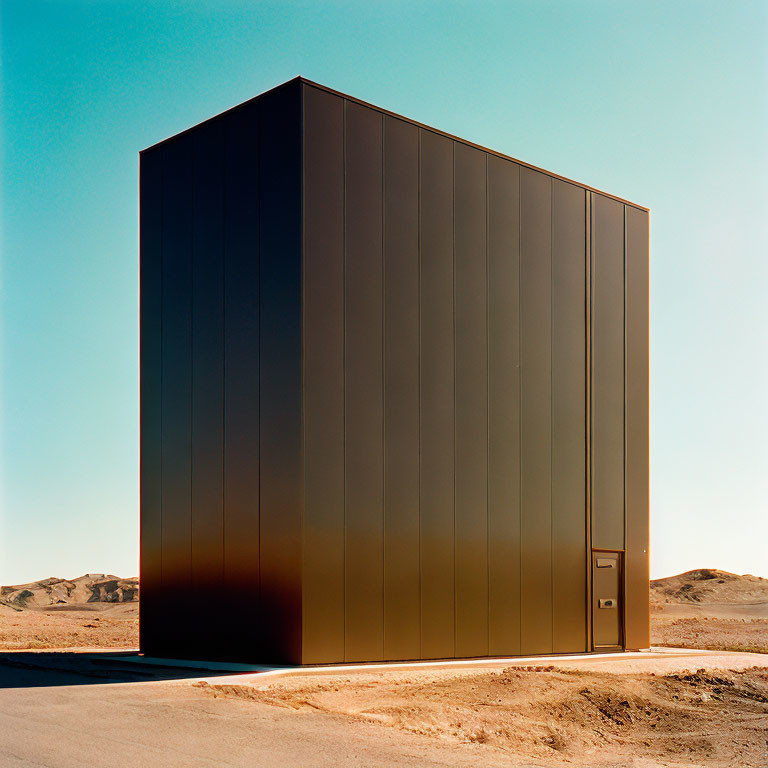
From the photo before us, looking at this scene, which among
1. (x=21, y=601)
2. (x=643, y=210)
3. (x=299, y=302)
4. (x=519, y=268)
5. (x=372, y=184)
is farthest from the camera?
(x=21, y=601)

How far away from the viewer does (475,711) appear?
9.71 meters

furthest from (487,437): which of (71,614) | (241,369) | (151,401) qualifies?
(71,614)

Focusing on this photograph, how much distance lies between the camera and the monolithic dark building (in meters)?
13.1

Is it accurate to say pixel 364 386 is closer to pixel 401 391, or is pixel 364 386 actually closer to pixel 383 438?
pixel 401 391

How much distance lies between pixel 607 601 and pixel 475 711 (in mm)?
8057

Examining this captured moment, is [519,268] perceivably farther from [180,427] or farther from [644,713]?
[644,713]

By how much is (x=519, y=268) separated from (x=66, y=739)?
11225 mm

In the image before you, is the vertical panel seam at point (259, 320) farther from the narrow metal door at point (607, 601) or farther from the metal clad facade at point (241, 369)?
the narrow metal door at point (607, 601)

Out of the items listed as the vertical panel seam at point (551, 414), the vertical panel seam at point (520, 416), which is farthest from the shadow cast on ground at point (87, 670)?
the vertical panel seam at point (551, 414)

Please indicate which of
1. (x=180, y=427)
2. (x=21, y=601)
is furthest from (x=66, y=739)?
(x=21, y=601)

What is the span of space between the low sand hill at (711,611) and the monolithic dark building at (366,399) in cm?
672

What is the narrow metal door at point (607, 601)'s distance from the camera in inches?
663

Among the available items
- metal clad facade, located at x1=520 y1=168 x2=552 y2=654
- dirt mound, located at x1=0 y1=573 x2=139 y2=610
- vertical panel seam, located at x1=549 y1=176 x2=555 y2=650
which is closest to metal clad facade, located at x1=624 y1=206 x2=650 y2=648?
vertical panel seam, located at x1=549 y1=176 x2=555 y2=650

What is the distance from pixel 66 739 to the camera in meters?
7.14
